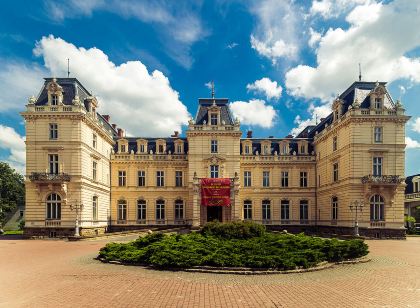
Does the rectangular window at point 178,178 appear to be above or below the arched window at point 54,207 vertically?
above

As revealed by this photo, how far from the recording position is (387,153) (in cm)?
4028

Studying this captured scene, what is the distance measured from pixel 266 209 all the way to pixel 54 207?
99.8 ft

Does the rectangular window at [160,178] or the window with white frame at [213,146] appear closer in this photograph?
the window with white frame at [213,146]

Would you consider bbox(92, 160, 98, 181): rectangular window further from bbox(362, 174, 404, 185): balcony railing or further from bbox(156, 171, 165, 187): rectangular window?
bbox(362, 174, 404, 185): balcony railing

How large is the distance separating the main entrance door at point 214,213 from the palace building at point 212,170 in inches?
7.1

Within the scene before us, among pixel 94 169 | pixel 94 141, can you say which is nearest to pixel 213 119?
pixel 94 141

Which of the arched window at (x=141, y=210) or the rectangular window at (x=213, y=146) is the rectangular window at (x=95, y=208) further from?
the rectangular window at (x=213, y=146)

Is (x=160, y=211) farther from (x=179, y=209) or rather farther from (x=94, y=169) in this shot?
(x=94, y=169)

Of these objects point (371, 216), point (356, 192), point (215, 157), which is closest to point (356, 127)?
point (356, 192)

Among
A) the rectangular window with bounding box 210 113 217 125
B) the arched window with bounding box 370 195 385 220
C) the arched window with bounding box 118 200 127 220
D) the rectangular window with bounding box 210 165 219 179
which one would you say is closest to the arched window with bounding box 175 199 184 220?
the rectangular window with bounding box 210 165 219 179

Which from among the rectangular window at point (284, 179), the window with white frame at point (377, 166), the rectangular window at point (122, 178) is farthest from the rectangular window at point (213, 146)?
the window with white frame at point (377, 166)

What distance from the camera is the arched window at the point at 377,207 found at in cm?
3969

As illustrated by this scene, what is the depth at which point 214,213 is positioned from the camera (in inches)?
1944

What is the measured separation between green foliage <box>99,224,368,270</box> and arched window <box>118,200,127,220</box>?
98.9 ft
